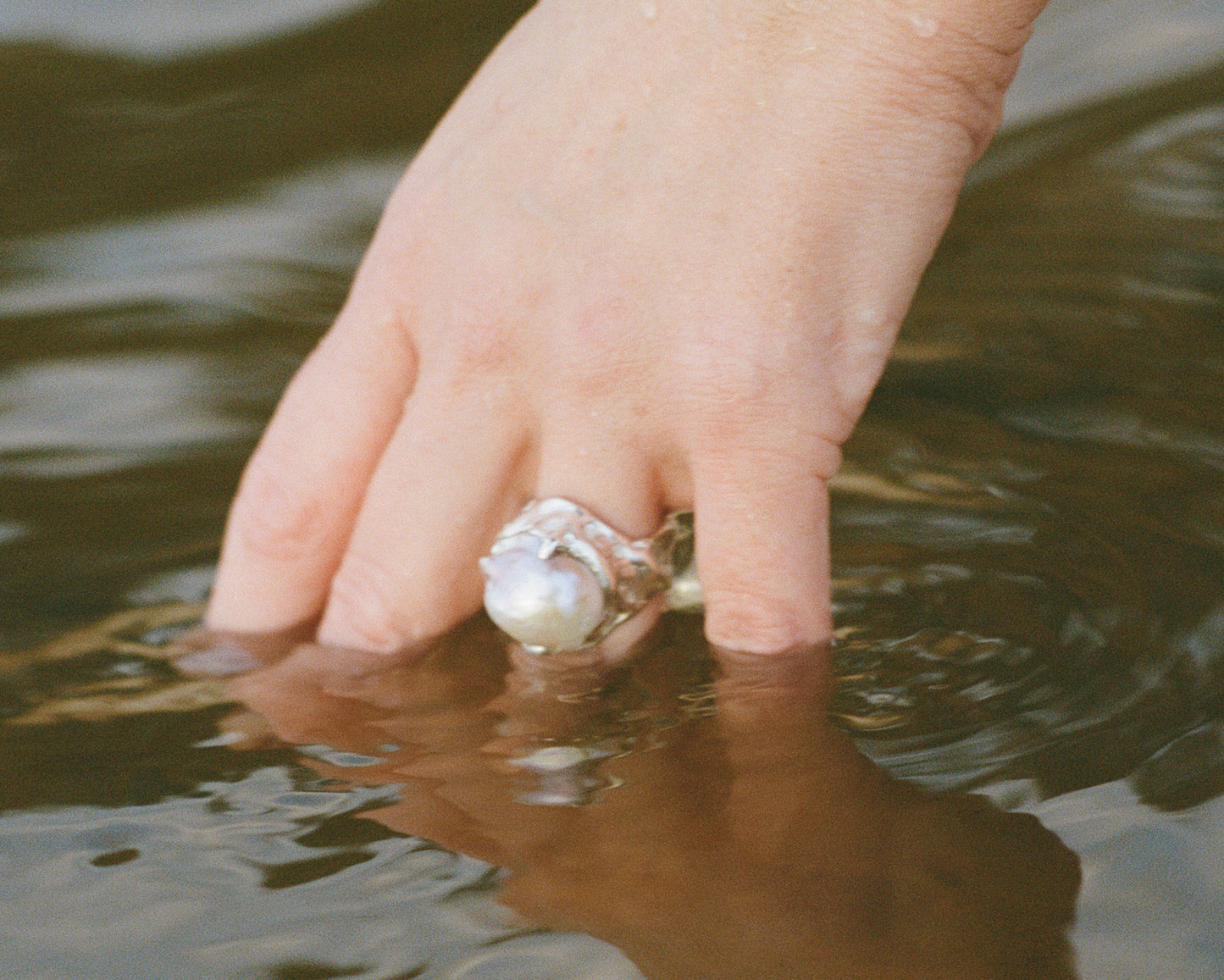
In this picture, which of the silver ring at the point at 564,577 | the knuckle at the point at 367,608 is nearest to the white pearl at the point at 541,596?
the silver ring at the point at 564,577

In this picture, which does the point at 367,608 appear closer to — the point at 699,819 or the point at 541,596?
the point at 541,596

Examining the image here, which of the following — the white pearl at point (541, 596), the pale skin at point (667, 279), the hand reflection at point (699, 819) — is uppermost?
the pale skin at point (667, 279)

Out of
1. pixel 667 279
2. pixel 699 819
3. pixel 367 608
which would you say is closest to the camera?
pixel 699 819

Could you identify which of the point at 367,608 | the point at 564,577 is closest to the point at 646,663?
the point at 564,577

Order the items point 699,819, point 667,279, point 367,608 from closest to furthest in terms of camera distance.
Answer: point 699,819
point 667,279
point 367,608

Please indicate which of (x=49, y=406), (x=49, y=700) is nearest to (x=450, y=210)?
(x=49, y=700)

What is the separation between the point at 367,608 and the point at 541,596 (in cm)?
21

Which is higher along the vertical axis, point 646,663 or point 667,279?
point 667,279

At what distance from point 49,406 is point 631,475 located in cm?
85

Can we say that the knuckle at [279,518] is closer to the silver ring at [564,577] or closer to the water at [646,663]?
the water at [646,663]

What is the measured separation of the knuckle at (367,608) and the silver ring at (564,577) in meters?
0.13

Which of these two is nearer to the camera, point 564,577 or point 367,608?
point 564,577

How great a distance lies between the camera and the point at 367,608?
1.14 m

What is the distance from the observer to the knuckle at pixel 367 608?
1134mm
